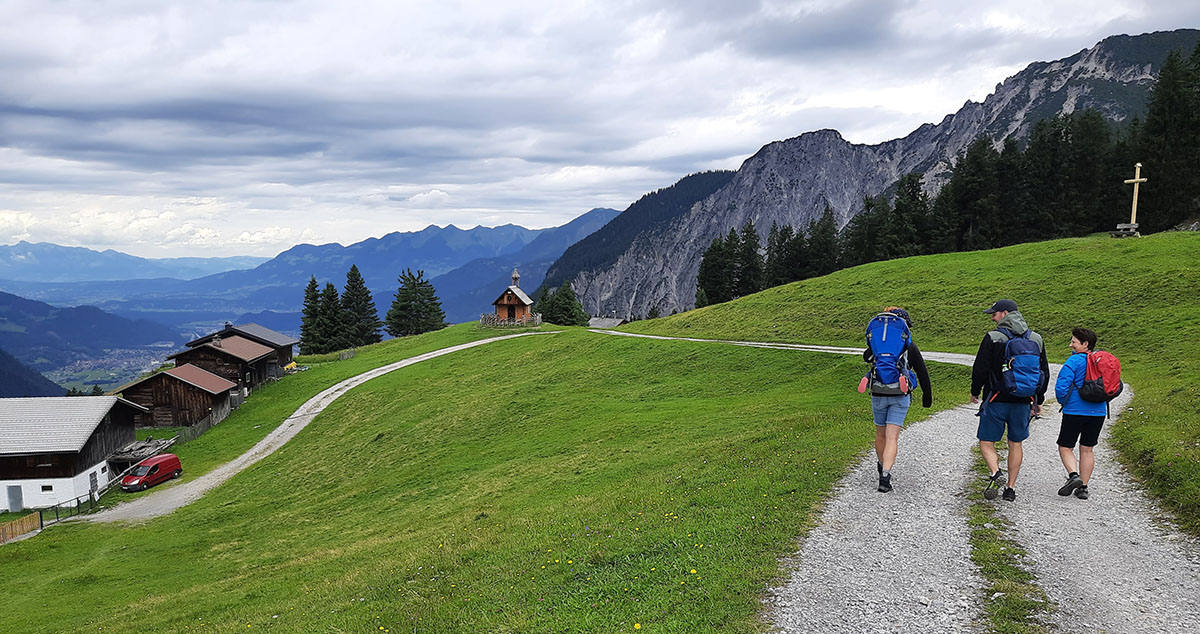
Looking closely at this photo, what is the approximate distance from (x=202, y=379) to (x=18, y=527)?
24.5m

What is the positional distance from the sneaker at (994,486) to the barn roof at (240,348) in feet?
211

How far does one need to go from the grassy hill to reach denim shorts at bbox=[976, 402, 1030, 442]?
261cm

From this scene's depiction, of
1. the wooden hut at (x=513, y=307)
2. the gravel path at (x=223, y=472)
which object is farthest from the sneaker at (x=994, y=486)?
the wooden hut at (x=513, y=307)

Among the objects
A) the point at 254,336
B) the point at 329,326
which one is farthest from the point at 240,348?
the point at 329,326

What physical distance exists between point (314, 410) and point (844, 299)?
45.1 meters

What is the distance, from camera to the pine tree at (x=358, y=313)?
10281cm

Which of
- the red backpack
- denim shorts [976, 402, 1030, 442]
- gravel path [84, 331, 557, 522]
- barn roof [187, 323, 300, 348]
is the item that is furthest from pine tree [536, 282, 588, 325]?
the red backpack

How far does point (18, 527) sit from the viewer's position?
31500 mm

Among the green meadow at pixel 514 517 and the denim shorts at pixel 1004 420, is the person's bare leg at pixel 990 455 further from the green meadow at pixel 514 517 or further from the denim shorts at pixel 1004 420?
the green meadow at pixel 514 517

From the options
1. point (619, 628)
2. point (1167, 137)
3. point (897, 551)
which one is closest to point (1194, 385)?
point (897, 551)

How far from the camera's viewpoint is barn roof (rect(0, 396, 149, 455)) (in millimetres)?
38062

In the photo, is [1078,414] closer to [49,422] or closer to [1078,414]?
[1078,414]

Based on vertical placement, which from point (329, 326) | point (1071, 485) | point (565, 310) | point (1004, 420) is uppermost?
point (1004, 420)

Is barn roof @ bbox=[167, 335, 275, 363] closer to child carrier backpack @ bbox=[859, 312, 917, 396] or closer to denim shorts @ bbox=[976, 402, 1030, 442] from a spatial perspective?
child carrier backpack @ bbox=[859, 312, 917, 396]
